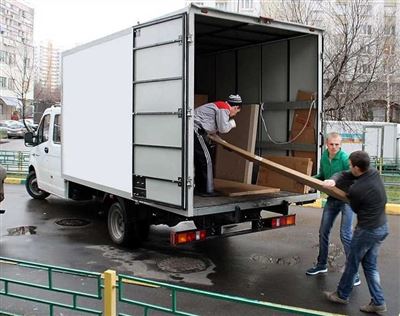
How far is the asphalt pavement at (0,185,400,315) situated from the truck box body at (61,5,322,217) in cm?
90

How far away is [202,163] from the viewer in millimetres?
6723

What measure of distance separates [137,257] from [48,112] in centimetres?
450

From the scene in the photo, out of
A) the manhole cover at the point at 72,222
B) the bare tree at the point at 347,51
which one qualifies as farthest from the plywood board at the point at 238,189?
the bare tree at the point at 347,51

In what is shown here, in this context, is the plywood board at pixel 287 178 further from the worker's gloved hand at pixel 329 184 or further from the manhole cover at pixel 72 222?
the manhole cover at pixel 72 222

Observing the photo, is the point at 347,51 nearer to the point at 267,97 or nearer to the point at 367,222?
the point at 267,97

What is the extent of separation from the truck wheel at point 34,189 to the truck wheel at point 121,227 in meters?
4.54

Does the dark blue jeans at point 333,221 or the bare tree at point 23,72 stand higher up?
the bare tree at point 23,72

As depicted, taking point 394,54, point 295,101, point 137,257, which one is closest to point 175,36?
point 295,101

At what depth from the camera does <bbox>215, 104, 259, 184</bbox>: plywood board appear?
25.3ft

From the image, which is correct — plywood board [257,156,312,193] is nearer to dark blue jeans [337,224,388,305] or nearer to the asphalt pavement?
the asphalt pavement

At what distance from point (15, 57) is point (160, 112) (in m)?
45.0

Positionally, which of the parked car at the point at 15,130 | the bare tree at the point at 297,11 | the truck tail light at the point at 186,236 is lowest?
the truck tail light at the point at 186,236

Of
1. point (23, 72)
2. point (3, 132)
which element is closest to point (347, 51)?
point (23, 72)

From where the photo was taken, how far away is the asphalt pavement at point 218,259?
5559mm
